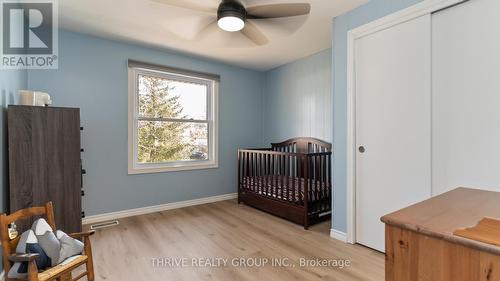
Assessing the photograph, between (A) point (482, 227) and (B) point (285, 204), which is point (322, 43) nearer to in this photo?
(B) point (285, 204)

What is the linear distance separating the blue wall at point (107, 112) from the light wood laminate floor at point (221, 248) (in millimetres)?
376

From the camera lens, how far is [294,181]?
3002 millimetres

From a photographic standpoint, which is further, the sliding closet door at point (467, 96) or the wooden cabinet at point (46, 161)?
the wooden cabinet at point (46, 161)

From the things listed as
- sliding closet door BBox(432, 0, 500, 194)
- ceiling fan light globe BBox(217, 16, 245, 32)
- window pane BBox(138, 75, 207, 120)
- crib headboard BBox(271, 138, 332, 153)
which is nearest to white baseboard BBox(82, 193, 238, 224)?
crib headboard BBox(271, 138, 332, 153)

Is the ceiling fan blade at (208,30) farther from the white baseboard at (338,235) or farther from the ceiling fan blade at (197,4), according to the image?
the white baseboard at (338,235)

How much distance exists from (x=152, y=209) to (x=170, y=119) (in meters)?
1.34

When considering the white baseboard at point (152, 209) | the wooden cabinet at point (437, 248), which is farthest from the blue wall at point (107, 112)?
the wooden cabinet at point (437, 248)

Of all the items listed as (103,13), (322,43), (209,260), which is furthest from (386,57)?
(103,13)

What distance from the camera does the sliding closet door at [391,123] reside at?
195 cm

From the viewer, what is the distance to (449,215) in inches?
39.1

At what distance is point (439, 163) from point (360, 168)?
→ 0.64 meters

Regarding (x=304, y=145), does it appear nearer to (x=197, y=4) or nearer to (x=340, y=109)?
(x=340, y=109)

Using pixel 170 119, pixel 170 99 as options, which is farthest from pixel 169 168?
pixel 170 99

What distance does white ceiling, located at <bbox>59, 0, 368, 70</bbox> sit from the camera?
6.89 feet
